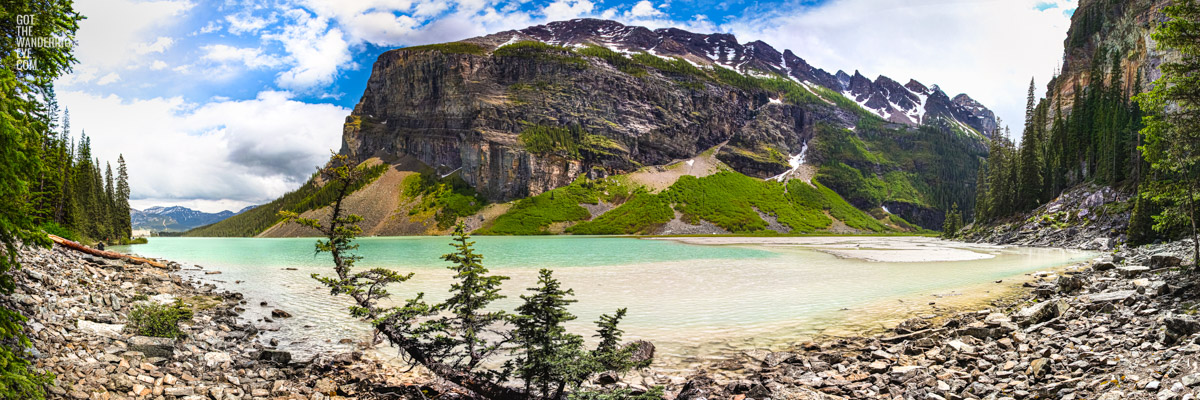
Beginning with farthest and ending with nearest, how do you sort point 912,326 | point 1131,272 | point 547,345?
point 1131,272
point 912,326
point 547,345

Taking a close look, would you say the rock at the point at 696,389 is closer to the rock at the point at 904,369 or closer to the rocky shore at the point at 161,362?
the rock at the point at 904,369

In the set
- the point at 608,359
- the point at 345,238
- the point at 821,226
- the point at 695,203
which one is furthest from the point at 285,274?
the point at 821,226

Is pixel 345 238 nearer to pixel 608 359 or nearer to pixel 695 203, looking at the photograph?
pixel 608 359

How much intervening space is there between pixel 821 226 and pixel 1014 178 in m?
98.9

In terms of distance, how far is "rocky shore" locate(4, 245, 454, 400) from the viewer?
8461mm

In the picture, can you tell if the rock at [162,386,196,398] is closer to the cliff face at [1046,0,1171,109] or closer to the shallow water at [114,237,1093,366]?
the shallow water at [114,237,1093,366]

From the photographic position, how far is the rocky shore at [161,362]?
846 cm

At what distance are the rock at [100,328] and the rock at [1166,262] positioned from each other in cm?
3318

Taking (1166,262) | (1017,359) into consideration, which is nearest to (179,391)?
(1017,359)

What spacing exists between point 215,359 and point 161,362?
1664 millimetres

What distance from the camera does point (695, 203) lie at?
7520 inches

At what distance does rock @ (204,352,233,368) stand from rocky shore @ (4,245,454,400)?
0.02 metres

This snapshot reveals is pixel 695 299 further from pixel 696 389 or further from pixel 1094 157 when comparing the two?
pixel 1094 157

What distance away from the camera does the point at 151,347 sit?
10.6 meters
